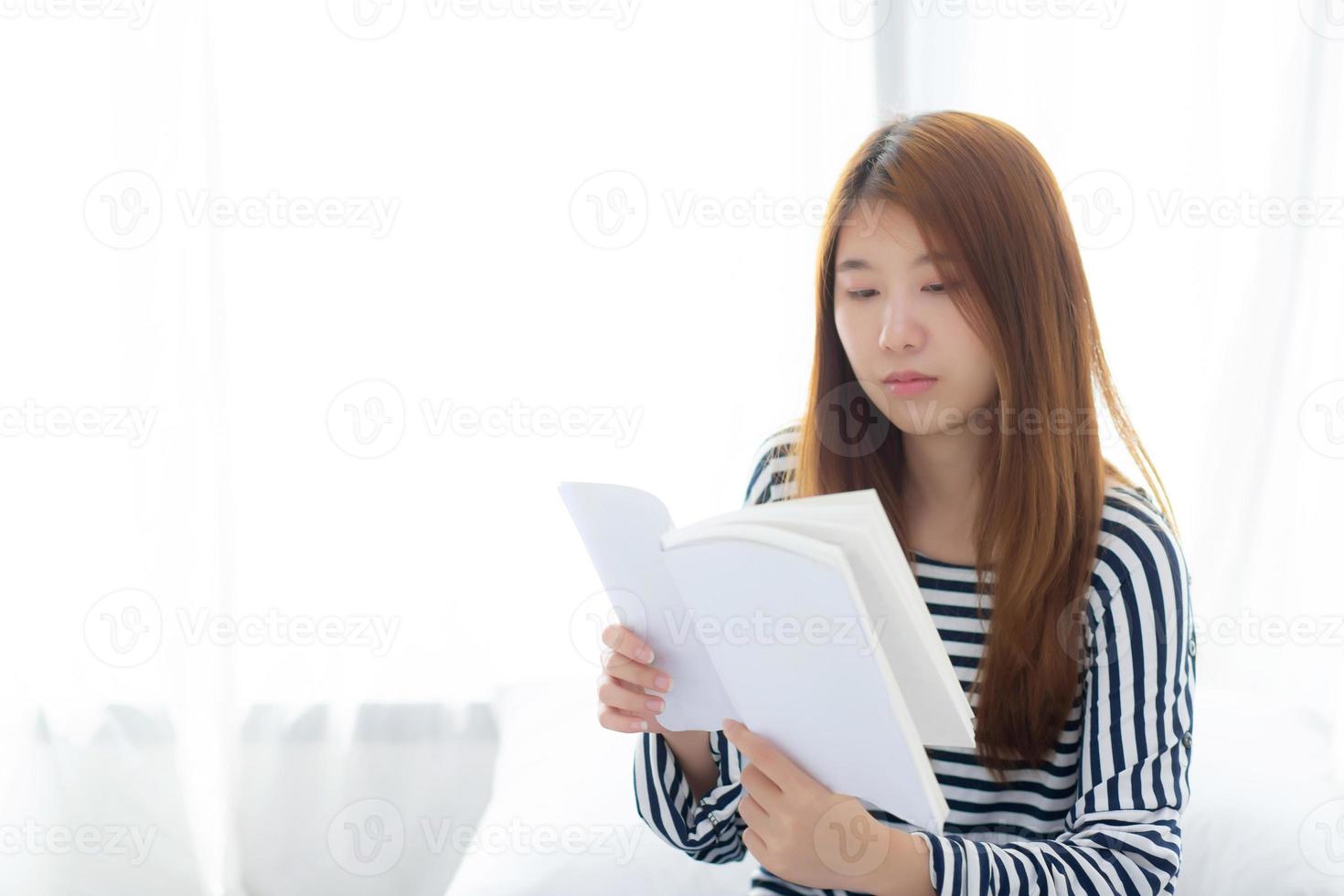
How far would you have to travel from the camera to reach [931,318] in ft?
2.90

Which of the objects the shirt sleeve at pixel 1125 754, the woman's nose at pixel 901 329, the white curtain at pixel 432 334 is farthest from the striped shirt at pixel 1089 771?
the white curtain at pixel 432 334

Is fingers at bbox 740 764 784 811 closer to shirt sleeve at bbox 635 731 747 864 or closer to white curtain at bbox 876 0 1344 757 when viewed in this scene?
shirt sleeve at bbox 635 731 747 864

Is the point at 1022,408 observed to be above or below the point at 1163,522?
above

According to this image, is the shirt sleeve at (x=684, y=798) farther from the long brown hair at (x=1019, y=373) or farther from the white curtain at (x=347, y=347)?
the white curtain at (x=347, y=347)

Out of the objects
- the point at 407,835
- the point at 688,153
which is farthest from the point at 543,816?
the point at 688,153

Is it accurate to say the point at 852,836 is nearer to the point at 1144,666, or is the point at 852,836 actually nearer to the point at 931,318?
the point at 1144,666

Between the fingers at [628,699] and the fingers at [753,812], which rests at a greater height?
the fingers at [628,699]

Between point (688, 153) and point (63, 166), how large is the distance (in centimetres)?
101

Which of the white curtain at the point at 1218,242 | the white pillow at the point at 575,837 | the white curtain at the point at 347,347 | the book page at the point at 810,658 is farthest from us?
the white curtain at the point at 347,347

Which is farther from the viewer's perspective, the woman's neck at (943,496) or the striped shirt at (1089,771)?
the woman's neck at (943,496)

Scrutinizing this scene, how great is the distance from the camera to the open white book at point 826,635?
66cm

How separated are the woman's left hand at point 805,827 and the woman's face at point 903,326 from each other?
331 millimetres

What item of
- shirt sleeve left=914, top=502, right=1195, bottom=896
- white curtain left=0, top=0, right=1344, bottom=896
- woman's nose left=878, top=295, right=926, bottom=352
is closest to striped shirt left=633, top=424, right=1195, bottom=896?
shirt sleeve left=914, top=502, right=1195, bottom=896

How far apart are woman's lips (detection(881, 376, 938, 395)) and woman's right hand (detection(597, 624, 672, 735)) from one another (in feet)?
1.02
